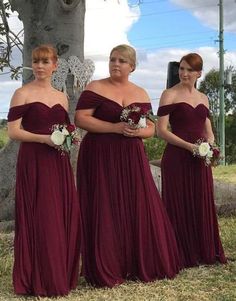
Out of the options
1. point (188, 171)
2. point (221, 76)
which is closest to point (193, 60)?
point (188, 171)

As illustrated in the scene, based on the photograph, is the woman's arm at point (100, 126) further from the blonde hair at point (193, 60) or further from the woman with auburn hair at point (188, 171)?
the blonde hair at point (193, 60)

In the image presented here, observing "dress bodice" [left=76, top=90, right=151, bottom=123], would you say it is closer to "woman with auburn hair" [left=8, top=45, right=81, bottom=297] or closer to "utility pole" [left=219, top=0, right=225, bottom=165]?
"woman with auburn hair" [left=8, top=45, right=81, bottom=297]

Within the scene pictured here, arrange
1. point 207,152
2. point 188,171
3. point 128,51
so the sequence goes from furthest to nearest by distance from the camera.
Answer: point 188,171
point 207,152
point 128,51

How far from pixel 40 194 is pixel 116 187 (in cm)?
72

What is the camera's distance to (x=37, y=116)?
524 cm

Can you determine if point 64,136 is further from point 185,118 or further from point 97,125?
point 185,118

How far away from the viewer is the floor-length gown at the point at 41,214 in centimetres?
529

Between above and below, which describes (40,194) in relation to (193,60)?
below

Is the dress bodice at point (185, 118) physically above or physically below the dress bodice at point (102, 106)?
below

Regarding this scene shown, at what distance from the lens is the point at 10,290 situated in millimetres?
5648

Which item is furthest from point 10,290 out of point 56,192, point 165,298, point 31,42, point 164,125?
point 31,42

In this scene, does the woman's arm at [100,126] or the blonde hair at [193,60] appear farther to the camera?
the blonde hair at [193,60]

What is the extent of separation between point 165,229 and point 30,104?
69.3 inches

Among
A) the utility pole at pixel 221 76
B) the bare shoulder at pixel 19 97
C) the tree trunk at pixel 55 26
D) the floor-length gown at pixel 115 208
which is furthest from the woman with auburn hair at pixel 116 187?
the utility pole at pixel 221 76
